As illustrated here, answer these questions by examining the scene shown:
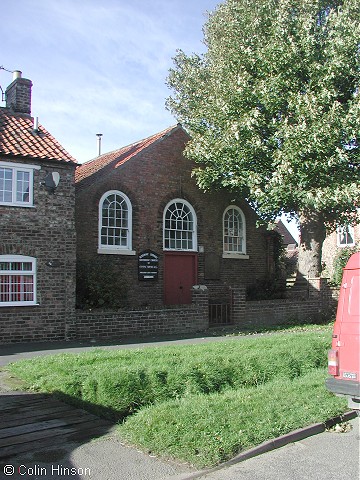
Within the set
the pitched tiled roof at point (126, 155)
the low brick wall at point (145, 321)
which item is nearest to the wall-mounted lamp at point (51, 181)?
the low brick wall at point (145, 321)

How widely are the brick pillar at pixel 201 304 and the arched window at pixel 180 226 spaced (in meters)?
3.23

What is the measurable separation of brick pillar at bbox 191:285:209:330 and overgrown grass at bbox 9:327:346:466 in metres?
6.11

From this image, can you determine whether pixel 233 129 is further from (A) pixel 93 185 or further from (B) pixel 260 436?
(B) pixel 260 436

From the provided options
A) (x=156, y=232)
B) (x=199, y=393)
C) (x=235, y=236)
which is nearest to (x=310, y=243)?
(x=235, y=236)

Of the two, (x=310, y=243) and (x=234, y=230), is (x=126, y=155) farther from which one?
(x=310, y=243)

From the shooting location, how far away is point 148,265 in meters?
18.5

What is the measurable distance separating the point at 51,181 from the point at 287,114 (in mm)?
8549

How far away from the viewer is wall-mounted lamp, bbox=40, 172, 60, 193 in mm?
14365

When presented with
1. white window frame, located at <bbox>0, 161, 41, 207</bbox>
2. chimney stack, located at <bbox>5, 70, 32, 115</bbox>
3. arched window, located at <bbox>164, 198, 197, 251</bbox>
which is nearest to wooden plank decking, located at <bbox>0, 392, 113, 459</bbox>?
white window frame, located at <bbox>0, 161, 41, 207</bbox>

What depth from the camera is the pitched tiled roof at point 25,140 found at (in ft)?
46.9

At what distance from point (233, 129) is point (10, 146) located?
730cm

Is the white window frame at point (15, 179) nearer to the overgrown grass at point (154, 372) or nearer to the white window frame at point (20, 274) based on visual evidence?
the white window frame at point (20, 274)

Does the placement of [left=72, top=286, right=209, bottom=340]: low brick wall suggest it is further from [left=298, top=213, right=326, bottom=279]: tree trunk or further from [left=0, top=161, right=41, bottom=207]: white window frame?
[left=298, top=213, right=326, bottom=279]: tree trunk

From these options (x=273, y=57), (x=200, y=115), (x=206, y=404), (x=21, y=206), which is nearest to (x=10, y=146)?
(x=21, y=206)
